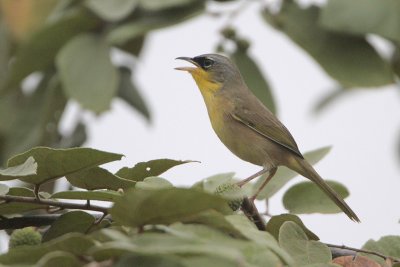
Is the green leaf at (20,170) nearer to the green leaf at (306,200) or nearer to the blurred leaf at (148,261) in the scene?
the blurred leaf at (148,261)

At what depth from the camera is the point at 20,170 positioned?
209cm

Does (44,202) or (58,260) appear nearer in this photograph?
(58,260)

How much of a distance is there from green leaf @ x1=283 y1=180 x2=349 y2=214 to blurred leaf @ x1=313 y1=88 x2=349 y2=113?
109 inches

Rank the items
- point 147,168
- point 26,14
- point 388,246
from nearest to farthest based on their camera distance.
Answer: point 147,168 < point 388,246 < point 26,14

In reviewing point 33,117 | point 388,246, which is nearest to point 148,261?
point 388,246

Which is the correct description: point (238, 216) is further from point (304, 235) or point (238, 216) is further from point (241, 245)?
point (304, 235)

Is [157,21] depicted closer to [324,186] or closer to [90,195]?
[324,186]

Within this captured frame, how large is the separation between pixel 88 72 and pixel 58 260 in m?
2.49

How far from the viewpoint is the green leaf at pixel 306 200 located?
9.21ft

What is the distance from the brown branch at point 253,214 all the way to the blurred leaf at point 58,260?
0.84 m

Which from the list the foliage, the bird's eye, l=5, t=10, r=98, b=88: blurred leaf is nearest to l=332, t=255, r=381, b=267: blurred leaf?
the foliage

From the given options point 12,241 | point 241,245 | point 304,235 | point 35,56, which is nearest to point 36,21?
point 35,56

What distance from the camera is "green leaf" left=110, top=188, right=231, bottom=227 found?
5.47 feet

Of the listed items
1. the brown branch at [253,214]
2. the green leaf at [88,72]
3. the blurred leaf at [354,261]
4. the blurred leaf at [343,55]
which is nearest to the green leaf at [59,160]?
the brown branch at [253,214]
